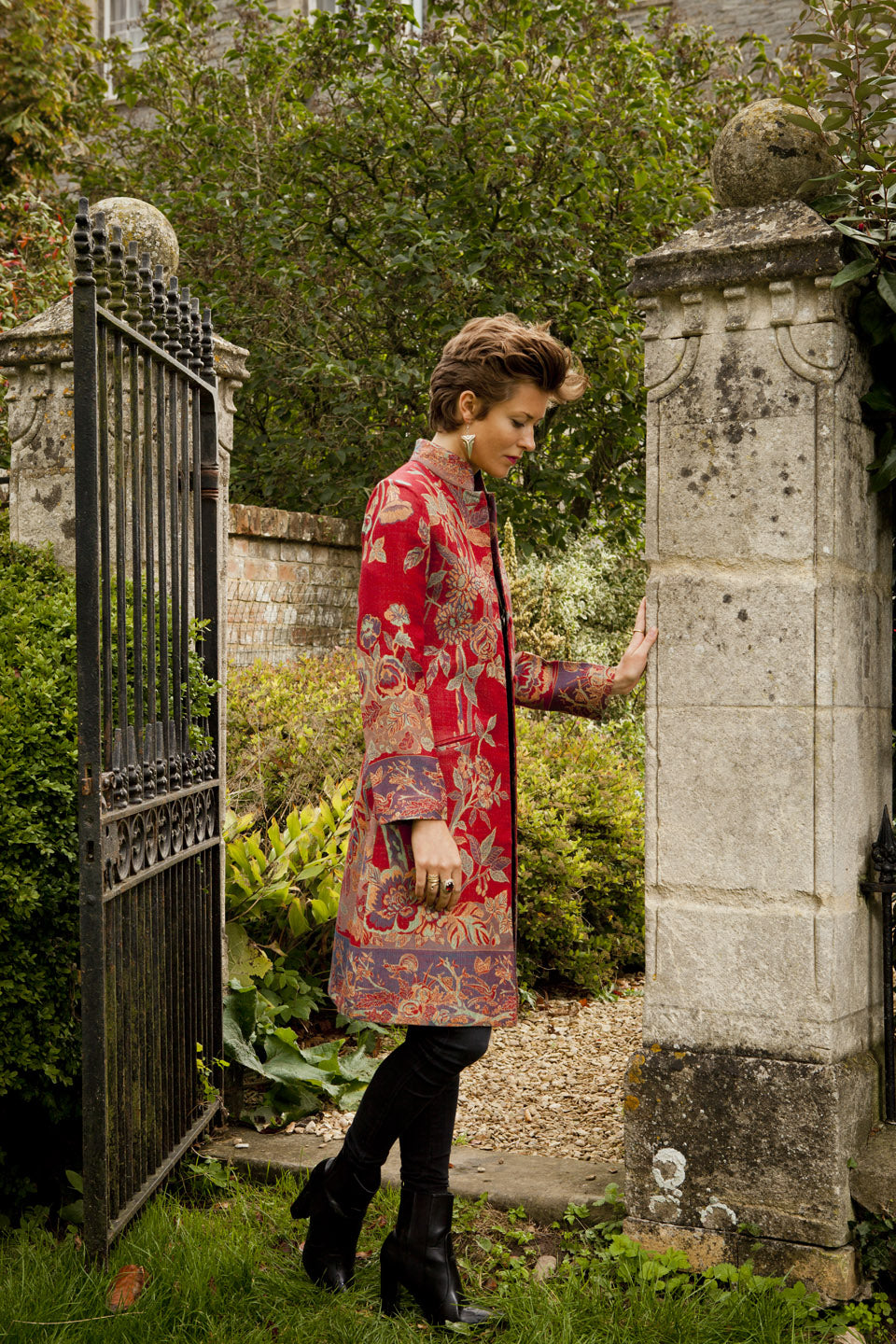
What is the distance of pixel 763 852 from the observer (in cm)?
Result: 253

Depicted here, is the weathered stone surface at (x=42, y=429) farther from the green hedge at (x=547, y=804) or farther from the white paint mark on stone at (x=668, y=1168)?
the white paint mark on stone at (x=668, y=1168)

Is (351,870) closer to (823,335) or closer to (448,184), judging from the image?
(823,335)

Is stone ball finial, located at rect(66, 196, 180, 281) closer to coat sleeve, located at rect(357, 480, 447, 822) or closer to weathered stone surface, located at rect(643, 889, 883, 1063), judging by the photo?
coat sleeve, located at rect(357, 480, 447, 822)

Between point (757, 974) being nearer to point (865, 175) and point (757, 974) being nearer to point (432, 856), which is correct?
point (432, 856)

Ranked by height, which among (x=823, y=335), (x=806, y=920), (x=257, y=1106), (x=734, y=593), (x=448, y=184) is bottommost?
(x=257, y=1106)

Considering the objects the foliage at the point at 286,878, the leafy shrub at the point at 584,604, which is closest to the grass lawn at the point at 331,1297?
the foliage at the point at 286,878

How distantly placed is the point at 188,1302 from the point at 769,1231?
1.21 meters

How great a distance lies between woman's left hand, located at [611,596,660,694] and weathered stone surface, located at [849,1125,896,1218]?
1.12 meters

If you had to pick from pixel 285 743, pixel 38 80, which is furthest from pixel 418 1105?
pixel 38 80

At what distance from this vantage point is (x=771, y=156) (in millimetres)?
2578

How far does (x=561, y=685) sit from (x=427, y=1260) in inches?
49.1

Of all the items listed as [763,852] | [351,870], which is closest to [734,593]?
[763,852]

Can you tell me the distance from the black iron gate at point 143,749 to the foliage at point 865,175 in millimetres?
1546

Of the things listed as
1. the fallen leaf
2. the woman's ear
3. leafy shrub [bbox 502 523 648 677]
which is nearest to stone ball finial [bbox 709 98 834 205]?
the woman's ear
